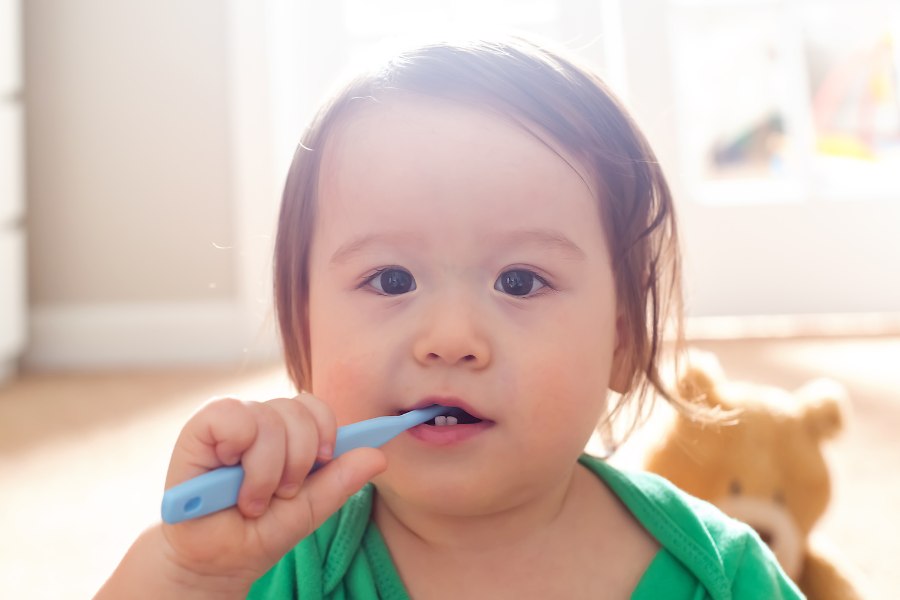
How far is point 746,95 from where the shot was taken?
2.15 meters

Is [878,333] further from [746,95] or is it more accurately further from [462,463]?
[462,463]

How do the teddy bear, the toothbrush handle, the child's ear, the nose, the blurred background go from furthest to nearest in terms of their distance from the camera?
the blurred background → the teddy bear → the child's ear → the nose → the toothbrush handle

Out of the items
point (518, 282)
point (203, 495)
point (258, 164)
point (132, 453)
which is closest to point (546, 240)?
point (518, 282)

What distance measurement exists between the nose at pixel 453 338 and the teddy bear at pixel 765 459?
1.08ft

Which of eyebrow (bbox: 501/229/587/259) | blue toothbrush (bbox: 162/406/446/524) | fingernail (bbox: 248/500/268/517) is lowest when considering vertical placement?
fingernail (bbox: 248/500/268/517)

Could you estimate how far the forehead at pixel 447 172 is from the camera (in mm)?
532

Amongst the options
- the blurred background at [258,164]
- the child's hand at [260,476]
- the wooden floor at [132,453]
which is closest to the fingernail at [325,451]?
the child's hand at [260,476]

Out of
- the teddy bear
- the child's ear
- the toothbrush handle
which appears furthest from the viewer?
the teddy bear

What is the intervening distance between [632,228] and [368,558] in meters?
0.28

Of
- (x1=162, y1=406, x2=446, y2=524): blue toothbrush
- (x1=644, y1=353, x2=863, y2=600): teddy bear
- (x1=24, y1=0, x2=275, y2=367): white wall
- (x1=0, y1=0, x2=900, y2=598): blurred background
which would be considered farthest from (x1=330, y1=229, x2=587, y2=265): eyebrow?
(x1=24, y1=0, x2=275, y2=367): white wall

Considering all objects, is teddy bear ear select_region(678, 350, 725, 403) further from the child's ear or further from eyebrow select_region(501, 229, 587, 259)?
eyebrow select_region(501, 229, 587, 259)

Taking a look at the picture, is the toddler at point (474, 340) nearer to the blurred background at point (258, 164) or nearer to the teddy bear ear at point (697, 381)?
the teddy bear ear at point (697, 381)

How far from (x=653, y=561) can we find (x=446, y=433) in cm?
18

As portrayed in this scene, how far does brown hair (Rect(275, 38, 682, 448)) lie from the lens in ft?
1.87
